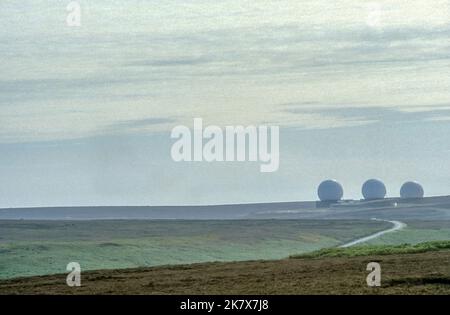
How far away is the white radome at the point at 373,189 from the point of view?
160750 mm

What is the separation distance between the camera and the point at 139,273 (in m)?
44.6

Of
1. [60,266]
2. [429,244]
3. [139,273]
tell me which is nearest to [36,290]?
[139,273]

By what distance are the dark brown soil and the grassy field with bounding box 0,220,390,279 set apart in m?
24.6

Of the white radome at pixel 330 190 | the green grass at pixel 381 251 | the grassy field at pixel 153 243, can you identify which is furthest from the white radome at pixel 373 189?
the green grass at pixel 381 251

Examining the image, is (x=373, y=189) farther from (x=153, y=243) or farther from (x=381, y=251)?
(x=381, y=251)

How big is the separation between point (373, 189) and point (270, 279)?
414 ft

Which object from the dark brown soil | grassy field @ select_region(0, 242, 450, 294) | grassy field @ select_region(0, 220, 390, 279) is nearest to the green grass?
grassy field @ select_region(0, 242, 450, 294)

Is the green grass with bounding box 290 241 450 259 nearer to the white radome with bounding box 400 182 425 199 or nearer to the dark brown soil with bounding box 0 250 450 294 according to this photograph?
the dark brown soil with bounding box 0 250 450 294

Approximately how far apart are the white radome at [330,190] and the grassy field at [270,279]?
111308 millimetres

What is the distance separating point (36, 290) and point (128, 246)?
5034 cm

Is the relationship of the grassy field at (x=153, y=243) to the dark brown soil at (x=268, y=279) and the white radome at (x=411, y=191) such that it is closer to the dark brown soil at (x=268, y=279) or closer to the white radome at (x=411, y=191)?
the dark brown soil at (x=268, y=279)

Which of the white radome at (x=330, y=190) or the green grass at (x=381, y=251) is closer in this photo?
the green grass at (x=381, y=251)
